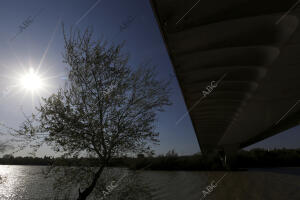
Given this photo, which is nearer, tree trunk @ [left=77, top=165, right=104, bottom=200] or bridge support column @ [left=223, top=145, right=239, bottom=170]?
tree trunk @ [left=77, top=165, right=104, bottom=200]

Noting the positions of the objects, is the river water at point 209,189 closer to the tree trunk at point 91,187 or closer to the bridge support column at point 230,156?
the tree trunk at point 91,187

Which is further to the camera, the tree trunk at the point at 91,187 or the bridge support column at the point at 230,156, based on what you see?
the bridge support column at the point at 230,156

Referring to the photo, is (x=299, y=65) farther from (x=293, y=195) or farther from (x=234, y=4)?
(x=293, y=195)

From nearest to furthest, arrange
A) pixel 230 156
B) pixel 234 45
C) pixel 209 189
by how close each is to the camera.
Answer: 1. pixel 234 45
2. pixel 209 189
3. pixel 230 156

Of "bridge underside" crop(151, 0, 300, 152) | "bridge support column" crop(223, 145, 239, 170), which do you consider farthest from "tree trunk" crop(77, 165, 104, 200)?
"bridge support column" crop(223, 145, 239, 170)

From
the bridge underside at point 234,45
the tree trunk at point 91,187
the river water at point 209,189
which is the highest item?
the bridge underside at point 234,45

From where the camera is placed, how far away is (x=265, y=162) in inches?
950

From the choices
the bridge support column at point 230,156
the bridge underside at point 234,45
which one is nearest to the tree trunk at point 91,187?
the bridge underside at point 234,45

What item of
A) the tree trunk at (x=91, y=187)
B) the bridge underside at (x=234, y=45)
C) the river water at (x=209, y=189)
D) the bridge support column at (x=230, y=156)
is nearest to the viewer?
the bridge underside at (x=234, y=45)

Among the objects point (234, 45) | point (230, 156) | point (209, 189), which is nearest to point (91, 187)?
point (209, 189)

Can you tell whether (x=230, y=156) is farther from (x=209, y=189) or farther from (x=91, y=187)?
→ (x=91, y=187)

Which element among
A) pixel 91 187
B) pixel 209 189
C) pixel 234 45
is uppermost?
pixel 234 45

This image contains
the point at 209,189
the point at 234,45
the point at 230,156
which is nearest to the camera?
the point at 234,45

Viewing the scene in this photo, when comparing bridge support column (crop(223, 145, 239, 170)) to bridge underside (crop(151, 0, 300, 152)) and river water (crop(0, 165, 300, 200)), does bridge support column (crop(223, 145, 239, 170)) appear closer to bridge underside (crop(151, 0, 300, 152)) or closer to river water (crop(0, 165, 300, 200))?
river water (crop(0, 165, 300, 200))
